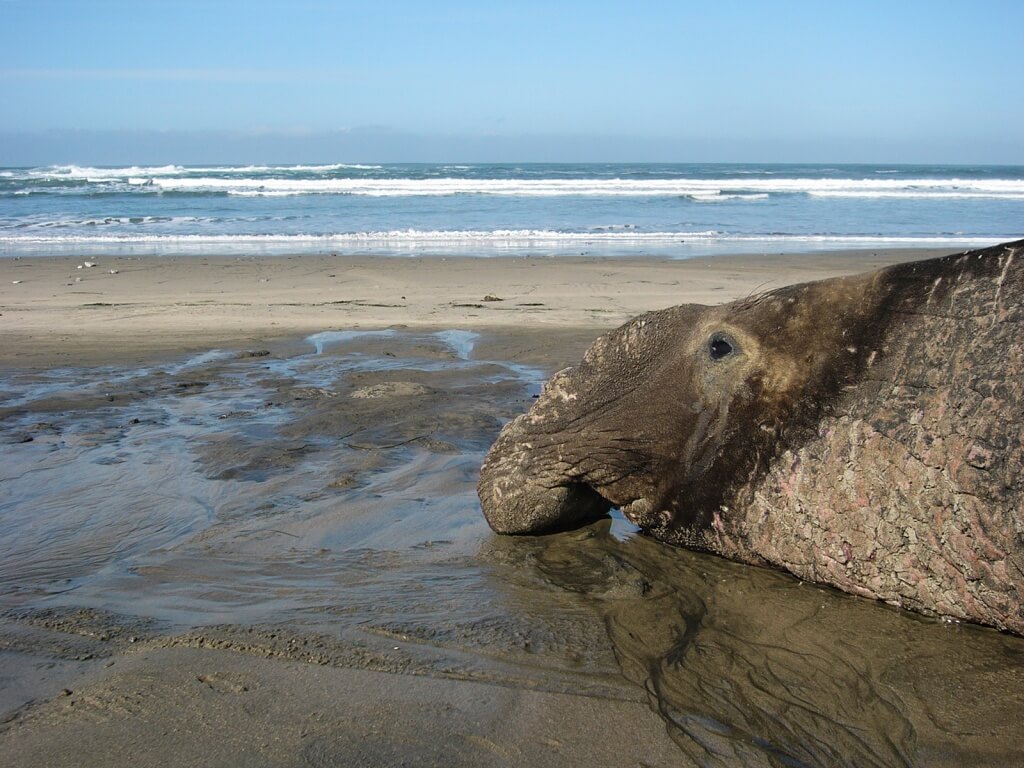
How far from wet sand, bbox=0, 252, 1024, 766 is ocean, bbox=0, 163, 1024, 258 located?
44.7ft

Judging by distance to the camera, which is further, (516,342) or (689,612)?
(516,342)

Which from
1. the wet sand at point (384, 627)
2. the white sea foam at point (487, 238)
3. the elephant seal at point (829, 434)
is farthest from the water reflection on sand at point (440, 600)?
the white sea foam at point (487, 238)

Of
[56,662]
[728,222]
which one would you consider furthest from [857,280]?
[728,222]

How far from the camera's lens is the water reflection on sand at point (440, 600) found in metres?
2.86

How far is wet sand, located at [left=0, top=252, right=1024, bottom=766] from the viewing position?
8.79 feet

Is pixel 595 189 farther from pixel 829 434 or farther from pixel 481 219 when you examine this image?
pixel 829 434

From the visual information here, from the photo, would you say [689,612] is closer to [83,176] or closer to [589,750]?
[589,750]

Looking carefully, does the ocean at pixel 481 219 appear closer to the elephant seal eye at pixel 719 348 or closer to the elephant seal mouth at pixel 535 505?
the elephant seal mouth at pixel 535 505

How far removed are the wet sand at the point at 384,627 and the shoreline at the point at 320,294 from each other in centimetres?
335

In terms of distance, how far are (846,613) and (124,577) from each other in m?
2.84

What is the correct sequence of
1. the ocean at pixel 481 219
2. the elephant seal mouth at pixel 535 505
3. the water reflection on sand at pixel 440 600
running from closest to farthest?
the water reflection on sand at pixel 440 600, the elephant seal mouth at pixel 535 505, the ocean at pixel 481 219

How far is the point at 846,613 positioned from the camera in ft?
11.2

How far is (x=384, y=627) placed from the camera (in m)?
3.39

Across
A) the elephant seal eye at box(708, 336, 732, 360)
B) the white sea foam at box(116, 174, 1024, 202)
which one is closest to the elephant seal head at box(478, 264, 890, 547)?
the elephant seal eye at box(708, 336, 732, 360)
